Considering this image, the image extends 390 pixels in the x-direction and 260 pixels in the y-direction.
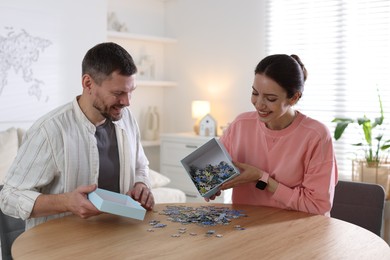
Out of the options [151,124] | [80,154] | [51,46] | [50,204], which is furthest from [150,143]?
[50,204]

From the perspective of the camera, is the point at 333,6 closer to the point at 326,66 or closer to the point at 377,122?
the point at 326,66

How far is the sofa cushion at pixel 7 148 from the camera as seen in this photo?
147 inches

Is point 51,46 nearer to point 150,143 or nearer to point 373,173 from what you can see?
point 150,143

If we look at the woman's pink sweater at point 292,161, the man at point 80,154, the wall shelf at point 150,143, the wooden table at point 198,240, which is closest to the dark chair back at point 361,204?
the woman's pink sweater at point 292,161

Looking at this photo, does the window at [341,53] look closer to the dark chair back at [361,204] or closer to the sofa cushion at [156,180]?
the sofa cushion at [156,180]

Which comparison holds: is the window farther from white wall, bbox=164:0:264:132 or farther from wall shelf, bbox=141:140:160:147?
wall shelf, bbox=141:140:160:147

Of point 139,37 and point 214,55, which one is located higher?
point 139,37

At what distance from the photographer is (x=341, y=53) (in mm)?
4637

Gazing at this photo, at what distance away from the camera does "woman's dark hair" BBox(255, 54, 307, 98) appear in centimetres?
238

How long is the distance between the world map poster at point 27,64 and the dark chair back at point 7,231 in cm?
192

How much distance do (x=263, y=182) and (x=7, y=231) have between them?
3.41 feet

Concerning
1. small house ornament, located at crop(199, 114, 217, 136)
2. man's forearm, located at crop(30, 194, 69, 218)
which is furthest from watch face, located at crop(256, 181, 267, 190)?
small house ornament, located at crop(199, 114, 217, 136)

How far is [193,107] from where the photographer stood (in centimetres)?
536

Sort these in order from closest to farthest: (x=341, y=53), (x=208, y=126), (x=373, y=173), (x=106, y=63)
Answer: (x=106, y=63)
(x=373, y=173)
(x=341, y=53)
(x=208, y=126)
